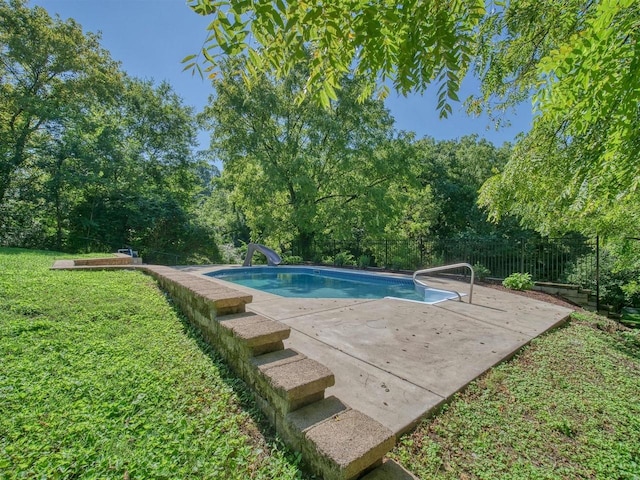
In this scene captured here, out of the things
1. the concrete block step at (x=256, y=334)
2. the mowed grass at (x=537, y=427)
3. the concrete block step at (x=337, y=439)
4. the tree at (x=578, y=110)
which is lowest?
the mowed grass at (x=537, y=427)

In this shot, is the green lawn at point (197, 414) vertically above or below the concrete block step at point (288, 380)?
below

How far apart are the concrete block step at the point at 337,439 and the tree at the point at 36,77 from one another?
15930 millimetres

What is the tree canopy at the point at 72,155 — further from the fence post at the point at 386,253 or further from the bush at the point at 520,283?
the bush at the point at 520,283

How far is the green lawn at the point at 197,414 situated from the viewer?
5.23 ft

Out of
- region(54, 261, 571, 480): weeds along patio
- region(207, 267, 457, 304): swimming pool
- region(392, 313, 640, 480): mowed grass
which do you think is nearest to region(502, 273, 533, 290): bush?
region(207, 267, 457, 304): swimming pool

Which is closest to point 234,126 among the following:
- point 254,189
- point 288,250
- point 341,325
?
point 254,189

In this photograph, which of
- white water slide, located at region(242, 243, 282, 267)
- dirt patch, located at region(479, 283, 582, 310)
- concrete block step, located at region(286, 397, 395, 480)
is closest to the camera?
concrete block step, located at region(286, 397, 395, 480)

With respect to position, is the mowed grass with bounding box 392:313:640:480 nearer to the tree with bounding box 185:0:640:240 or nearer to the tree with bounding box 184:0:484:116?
the tree with bounding box 185:0:640:240

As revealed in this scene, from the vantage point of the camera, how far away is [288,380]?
5.90 ft

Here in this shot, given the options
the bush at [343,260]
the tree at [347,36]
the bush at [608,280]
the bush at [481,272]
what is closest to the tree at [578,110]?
the tree at [347,36]

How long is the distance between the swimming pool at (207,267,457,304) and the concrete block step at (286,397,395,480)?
5706 millimetres

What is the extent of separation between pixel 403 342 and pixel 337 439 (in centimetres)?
207

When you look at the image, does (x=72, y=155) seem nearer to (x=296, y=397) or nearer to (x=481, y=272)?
(x=296, y=397)

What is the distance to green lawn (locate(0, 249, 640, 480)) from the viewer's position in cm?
159
